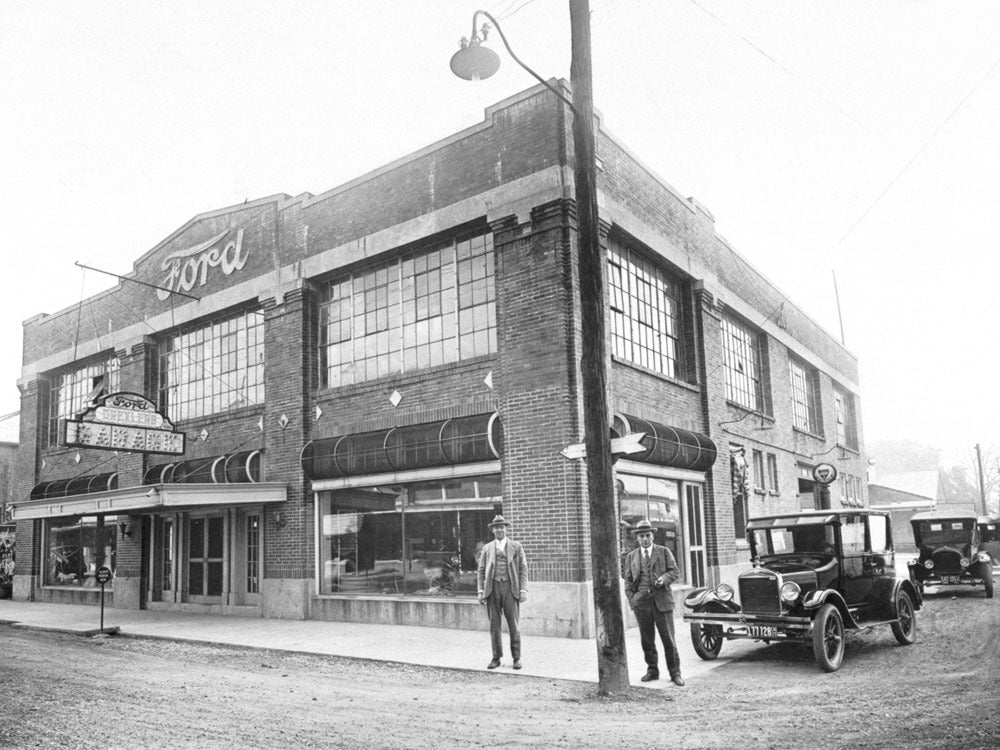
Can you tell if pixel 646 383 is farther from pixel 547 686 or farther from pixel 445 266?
pixel 547 686

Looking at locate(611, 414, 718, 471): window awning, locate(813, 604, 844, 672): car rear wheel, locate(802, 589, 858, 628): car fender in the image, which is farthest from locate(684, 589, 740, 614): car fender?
locate(611, 414, 718, 471): window awning

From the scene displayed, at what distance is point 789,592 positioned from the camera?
10719mm

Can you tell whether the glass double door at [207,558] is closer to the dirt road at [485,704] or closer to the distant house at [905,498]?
the dirt road at [485,704]

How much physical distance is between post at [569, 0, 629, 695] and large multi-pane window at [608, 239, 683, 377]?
6.14 m

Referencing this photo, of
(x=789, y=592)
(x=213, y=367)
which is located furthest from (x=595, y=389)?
(x=213, y=367)

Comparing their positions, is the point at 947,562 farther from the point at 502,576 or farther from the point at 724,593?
the point at 502,576

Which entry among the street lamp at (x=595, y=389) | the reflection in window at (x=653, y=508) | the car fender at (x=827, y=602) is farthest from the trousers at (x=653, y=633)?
the reflection in window at (x=653, y=508)

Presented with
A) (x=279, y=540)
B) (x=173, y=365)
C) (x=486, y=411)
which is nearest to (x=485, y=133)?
(x=486, y=411)

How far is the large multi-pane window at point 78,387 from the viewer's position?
23812mm

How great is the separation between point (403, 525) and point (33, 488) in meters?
15.4

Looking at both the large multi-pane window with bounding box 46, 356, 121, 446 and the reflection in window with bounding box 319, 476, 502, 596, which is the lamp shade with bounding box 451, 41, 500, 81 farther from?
the large multi-pane window with bounding box 46, 356, 121, 446

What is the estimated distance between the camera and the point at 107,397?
18.2 m

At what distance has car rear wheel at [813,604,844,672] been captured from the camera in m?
10.1

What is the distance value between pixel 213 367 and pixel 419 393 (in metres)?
6.98
